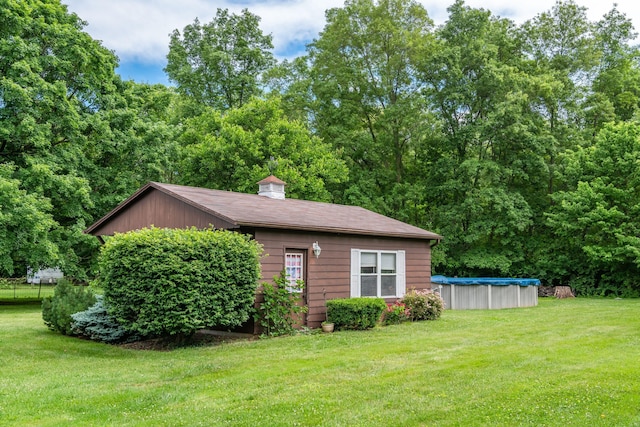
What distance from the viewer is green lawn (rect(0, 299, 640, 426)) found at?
578 cm

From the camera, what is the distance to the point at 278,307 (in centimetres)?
1196

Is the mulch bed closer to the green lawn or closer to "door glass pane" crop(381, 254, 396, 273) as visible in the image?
the green lawn

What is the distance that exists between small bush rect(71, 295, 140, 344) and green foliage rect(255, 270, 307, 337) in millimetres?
2715

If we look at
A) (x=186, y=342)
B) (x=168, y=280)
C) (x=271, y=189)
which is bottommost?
(x=186, y=342)

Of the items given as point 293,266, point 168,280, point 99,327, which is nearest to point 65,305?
point 99,327

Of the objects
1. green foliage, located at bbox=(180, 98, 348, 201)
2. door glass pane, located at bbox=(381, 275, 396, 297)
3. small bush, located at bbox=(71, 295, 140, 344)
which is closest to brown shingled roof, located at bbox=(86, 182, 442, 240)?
door glass pane, located at bbox=(381, 275, 396, 297)

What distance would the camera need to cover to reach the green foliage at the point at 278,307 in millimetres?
11859

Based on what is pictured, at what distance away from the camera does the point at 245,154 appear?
84.0 ft

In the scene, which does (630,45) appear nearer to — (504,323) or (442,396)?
(504,323)

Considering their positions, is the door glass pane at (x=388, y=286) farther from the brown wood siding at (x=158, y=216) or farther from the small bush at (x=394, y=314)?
the brown wood siding at (x=158, y=216)

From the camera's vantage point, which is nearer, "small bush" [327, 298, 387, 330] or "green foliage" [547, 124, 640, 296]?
"small bush" [327, 298, 387, 330]

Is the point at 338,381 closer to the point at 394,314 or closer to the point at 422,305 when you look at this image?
the point at 394,314

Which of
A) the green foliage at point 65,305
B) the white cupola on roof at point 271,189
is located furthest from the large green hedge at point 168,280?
the white cupola on roof at point 271,189

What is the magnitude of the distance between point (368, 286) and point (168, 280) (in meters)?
6.16
